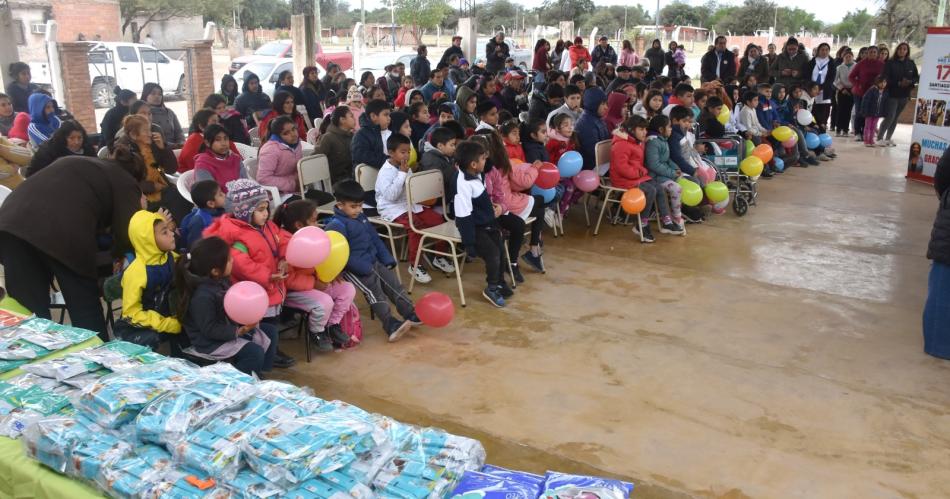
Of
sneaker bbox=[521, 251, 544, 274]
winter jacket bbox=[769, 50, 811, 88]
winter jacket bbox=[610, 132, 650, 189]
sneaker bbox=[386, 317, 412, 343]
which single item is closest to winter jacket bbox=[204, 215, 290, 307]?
sneaker bbox=[386, 317, 412, 343]

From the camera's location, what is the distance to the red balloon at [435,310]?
193 inches

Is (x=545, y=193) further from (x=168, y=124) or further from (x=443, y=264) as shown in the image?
(x=168, y=124)

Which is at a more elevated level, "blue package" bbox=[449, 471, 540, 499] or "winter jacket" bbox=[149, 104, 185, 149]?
"winter jacket" bbox=[149, 104, 185, 149]

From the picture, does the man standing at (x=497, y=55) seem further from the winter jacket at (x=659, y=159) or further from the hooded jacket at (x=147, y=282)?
the hooded jacket at (x=147, y=282)

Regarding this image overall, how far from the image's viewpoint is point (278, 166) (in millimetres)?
6133

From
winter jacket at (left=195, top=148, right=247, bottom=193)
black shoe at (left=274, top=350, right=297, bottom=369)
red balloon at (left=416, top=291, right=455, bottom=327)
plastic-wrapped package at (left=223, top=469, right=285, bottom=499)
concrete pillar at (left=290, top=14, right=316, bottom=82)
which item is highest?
concrete pillar at (left=290, top=14, right=316, bottom=82)

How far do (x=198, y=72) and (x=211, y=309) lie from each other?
10862mm

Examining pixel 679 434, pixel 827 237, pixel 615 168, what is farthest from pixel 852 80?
pixel 679 434

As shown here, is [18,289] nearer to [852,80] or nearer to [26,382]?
[26,382]

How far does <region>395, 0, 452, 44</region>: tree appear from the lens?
41.7m

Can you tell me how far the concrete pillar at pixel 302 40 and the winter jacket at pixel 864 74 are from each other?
998 cm

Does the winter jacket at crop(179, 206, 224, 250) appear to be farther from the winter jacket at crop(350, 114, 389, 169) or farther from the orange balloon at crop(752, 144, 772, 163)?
the orange balloon at crop(752, 144, 772, 163)

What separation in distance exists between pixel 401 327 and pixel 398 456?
2371 millimetres

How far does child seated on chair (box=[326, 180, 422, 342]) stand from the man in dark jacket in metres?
11.0
